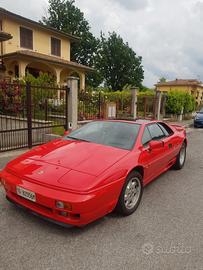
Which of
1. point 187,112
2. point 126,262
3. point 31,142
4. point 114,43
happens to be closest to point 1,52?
point 31,142

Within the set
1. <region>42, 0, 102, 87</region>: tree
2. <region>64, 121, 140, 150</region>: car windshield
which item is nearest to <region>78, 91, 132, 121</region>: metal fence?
<region>64, 121, 140, 150</region>: car windshield

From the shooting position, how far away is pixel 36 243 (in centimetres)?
255

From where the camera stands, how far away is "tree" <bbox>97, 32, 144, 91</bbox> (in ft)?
140

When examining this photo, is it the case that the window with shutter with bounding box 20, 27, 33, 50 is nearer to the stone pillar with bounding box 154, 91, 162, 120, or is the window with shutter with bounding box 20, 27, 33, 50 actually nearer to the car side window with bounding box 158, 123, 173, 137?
the stone pillar with bounding box 154, 91, 162, 120

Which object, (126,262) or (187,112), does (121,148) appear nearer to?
Result: (126,262)

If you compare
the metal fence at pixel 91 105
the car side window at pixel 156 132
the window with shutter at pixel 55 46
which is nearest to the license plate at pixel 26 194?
the car side window at pixel 156 132

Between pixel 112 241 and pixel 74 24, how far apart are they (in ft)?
121

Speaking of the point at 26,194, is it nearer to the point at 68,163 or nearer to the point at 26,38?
the point at 68,163

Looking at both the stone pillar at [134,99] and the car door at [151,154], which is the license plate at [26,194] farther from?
the stone pillar at [134,99]

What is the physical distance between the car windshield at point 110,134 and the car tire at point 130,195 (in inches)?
19.3

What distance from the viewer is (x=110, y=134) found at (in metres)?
3.87

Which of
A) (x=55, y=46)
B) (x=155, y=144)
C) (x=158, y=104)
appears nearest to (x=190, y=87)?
(x=55, y=46)

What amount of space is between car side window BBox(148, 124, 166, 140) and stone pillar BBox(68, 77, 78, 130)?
3956 mm

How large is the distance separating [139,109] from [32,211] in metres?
12.5
